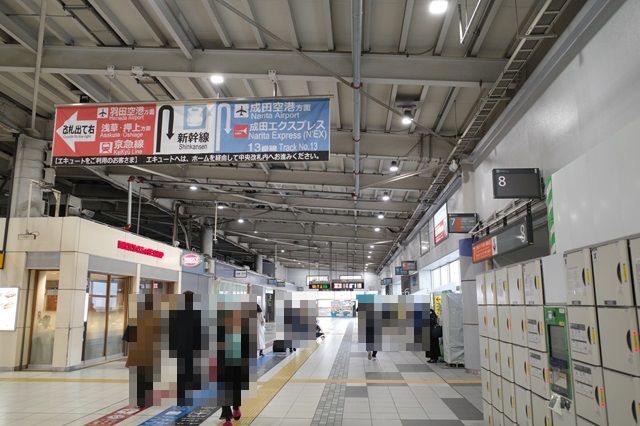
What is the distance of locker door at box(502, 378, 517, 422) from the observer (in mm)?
5078

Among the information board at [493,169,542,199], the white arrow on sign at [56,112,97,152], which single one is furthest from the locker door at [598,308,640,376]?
the white arrow on sign at [56,112,97,152]

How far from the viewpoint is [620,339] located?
3195 mm

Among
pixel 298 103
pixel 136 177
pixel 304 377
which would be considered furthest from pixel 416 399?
pixel 136 177

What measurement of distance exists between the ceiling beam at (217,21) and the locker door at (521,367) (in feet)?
18.7

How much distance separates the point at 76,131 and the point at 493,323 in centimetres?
635

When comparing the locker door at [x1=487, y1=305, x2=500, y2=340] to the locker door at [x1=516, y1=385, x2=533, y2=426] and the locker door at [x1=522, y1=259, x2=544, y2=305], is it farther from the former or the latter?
the locker door at [x1=522, y1=259, x2=544, y2=305]

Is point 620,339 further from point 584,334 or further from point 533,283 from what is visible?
point 533,283

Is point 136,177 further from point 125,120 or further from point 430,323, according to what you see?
point 430,323

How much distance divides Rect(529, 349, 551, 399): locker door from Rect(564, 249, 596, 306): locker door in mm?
786

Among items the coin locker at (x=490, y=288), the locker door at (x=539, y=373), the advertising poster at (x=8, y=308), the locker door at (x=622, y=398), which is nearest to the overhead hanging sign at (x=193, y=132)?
the coin locker at (x=490, y=288)

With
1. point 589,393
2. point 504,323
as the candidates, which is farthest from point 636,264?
point 504,323

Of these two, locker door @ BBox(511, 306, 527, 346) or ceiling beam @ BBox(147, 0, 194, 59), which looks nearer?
locker door @ BBox(511, 306, 527, 346)

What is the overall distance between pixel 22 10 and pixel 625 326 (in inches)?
324

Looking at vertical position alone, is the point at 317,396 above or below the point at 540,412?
below
